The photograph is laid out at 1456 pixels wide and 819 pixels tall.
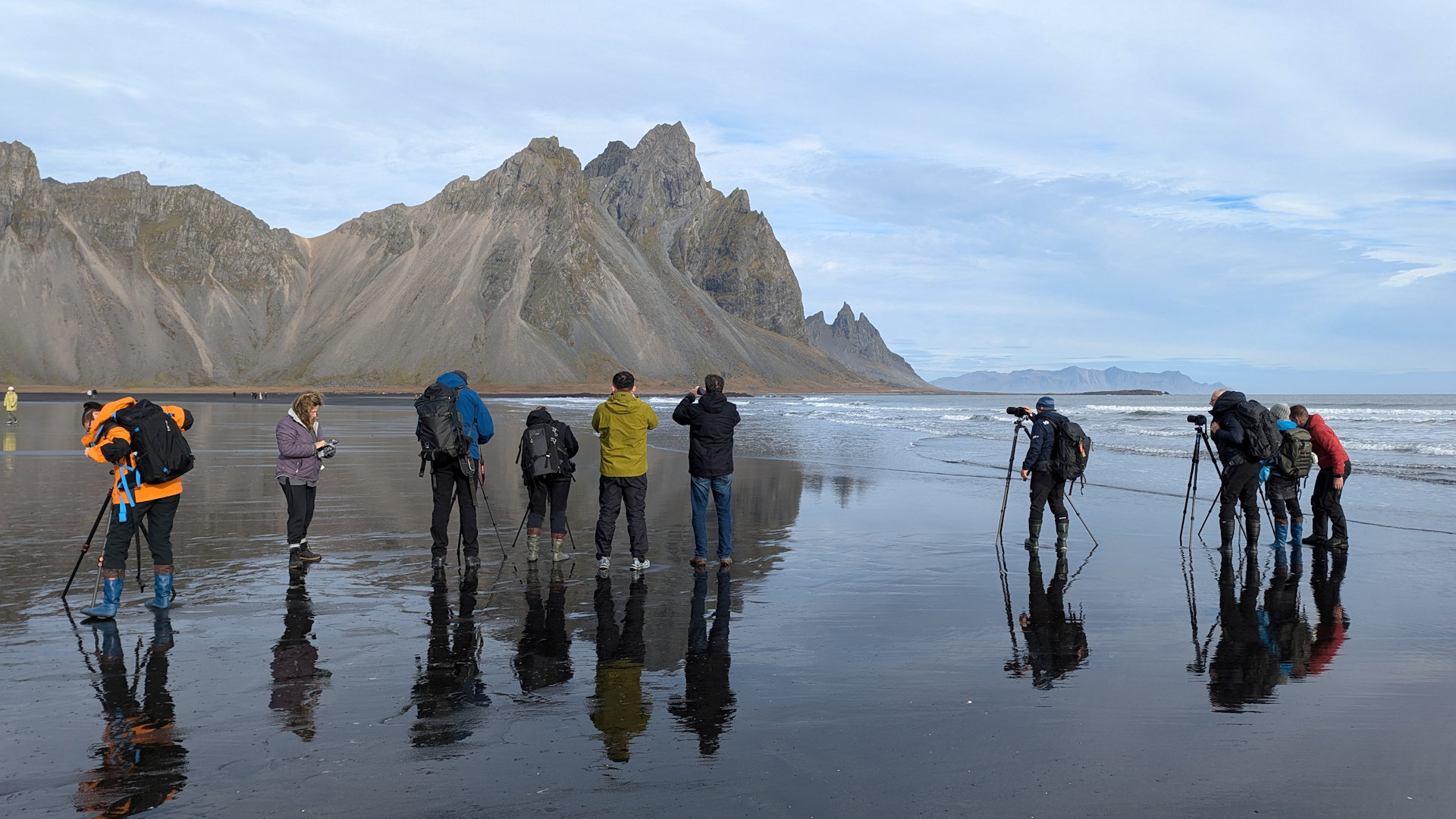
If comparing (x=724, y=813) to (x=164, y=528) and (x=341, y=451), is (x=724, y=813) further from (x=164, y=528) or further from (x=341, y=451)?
(x=341, y=451)

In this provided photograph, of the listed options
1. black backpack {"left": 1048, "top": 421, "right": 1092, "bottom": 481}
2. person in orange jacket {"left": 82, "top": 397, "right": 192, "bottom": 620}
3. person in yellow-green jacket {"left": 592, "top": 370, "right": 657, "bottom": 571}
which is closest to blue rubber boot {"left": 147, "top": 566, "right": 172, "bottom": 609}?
person in orange jacket {"left": 82, "top": 397, "right": 192, "bottom": 620}

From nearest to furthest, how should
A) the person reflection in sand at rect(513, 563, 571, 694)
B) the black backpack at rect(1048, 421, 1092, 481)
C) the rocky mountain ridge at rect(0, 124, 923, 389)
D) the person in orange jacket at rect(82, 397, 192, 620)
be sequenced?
the person reflection in sand at rect(513, 563, 571, 694)
the person in orange jacket at rect(82, 397, 192, 620)
the black backpack at rect(1048, 421, 1092, 481)
the rocky mountain ridge at rect(0, 124, 923, 389)

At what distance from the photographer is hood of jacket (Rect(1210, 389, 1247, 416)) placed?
38.3 ft

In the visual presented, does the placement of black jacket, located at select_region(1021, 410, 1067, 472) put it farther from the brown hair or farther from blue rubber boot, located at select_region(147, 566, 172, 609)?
blue rubber boot, located at select_region(147, 566, 172, 609)

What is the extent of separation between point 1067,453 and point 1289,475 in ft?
10.0

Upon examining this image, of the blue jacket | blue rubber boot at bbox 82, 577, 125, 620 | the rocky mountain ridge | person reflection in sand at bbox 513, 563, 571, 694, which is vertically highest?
the rocky mountain ridge

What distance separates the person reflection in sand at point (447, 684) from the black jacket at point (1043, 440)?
6897 mm

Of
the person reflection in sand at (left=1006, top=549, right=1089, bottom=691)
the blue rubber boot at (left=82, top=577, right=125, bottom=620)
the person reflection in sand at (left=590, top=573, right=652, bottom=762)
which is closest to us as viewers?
the person reflection in sand at (left=590, top=573, right=652, bottom=762)

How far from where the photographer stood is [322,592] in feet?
28.8

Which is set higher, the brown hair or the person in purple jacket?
the brown hair

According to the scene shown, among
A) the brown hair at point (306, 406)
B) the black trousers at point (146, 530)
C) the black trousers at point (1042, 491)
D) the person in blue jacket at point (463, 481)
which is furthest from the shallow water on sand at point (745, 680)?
the brown hair at point (306, 406)

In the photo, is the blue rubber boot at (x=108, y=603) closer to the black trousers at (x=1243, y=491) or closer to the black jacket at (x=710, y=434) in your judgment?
the black jacket at (x=710, y=434)

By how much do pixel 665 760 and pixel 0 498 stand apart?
14791 millimetres

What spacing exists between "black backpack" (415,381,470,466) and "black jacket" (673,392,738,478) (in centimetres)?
229
